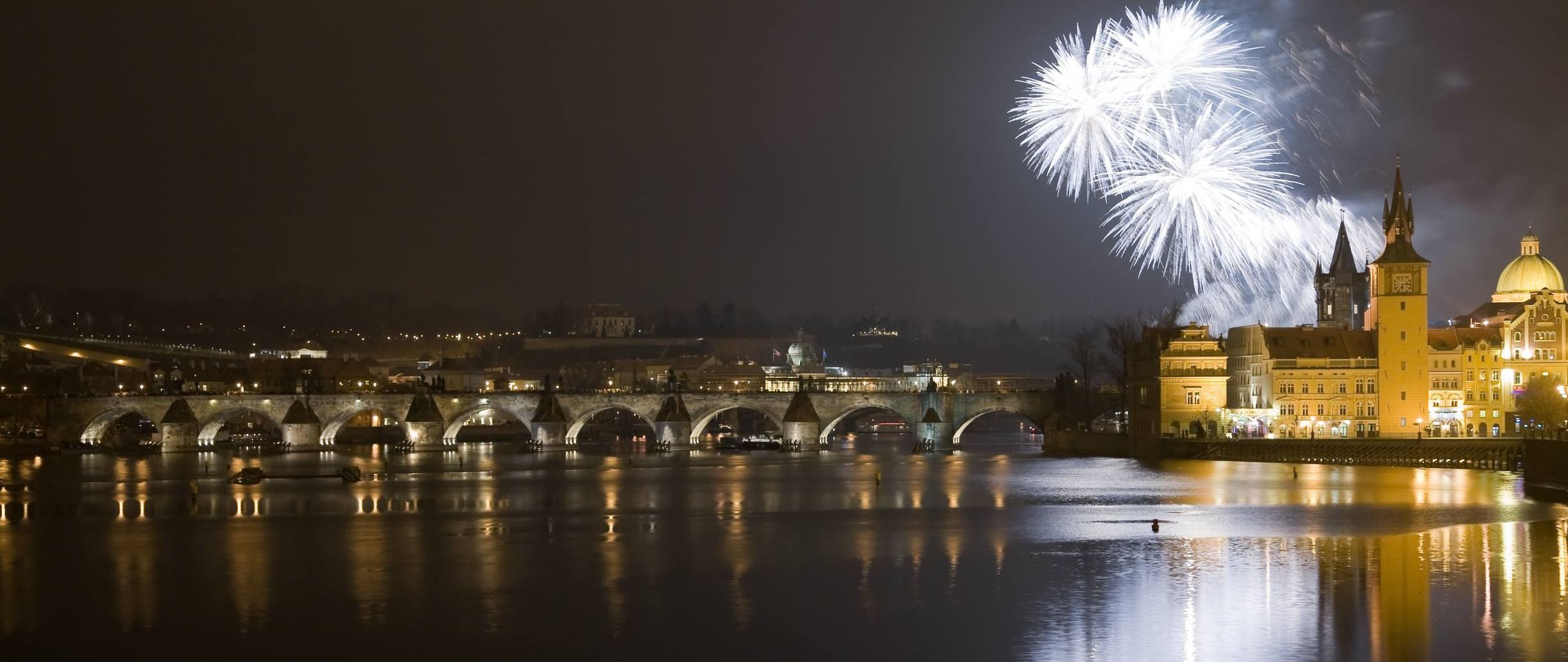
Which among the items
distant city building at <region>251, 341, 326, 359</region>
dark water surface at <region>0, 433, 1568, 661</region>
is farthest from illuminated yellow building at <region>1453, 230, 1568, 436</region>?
distant city building at <region>251, 341, 326, 359</region>

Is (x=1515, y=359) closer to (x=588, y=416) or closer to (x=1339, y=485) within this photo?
(x=1339, y=485)

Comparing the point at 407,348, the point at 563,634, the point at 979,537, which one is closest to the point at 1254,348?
the point at 979,537

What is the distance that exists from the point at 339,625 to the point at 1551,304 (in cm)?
6851

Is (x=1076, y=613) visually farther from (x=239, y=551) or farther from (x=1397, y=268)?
Result: (x=1397, y=268)

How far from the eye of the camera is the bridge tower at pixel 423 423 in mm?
96125

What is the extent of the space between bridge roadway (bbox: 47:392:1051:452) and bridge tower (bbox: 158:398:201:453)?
0.05m

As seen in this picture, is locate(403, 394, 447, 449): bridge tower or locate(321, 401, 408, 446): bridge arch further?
locate(321, 401, 408, 446): bridge arch

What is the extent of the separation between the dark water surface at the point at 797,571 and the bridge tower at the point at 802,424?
116 ft

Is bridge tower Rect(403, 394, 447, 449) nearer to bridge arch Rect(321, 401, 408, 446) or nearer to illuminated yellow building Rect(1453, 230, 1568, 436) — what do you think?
bridge arch Rect(321, 401, 408, 446)

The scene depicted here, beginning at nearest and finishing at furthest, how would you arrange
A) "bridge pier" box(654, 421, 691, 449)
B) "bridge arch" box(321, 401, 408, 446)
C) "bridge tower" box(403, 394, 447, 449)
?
"bridge tower" box(403, 394, 447, 449) → "bridge arch" box(321, 401, 408, 446) → "bridge pier" box(654, 421, 691, 449)

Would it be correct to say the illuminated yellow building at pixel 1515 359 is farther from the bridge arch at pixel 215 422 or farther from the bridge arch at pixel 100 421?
the bridge arch at pixel 100 421

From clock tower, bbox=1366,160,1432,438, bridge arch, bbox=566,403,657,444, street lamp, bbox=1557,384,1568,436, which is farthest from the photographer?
bridge arch, bbox=566,403,657,444

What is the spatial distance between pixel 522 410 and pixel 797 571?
6760 centimetres

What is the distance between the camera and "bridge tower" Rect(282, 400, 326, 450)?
94312 millimetres
